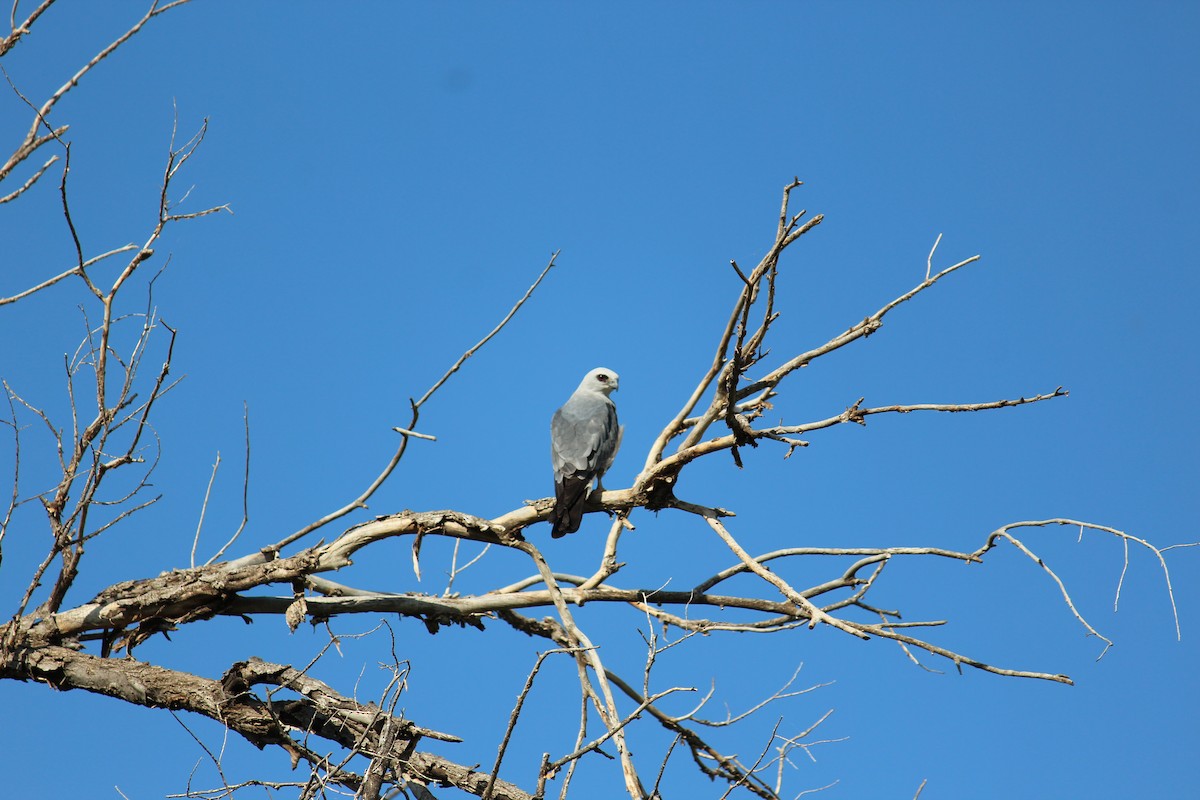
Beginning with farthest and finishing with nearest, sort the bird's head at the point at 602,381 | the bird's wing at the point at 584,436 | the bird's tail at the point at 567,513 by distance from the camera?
the bird's head at the point at 602,381, the bird's wing at the point at 584,436, the bird's tail at the point at 567,513

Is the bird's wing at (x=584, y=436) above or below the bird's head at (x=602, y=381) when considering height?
below

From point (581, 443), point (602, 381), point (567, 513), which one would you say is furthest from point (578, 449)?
point (602, 381)

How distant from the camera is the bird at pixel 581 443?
537 cm

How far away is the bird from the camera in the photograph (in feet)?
17.6

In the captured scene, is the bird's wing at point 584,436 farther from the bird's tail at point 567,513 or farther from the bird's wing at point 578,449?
the bird's tail at point 567,513

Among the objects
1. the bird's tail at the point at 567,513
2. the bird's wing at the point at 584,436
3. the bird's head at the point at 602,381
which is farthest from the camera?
the bird's head at the point at 602,381

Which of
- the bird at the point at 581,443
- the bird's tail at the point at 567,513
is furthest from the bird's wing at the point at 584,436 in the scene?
the bird's tail at the point at 567,513

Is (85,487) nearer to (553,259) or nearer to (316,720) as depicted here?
(316,720)

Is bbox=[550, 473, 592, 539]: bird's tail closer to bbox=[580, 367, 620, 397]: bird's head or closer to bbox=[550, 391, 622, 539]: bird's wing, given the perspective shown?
bbox=[550, 391, 622, 539]: bird's wing

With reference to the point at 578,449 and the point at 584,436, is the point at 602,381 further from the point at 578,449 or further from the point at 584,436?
the point at 578,449

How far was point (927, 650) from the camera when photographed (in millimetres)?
4191

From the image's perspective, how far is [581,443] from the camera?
244 inches

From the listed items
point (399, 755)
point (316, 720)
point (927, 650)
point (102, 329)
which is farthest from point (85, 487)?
point (927, 650)

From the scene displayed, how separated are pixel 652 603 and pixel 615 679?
43cm
